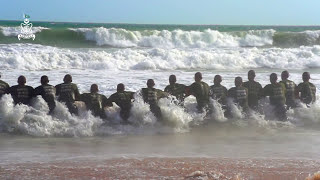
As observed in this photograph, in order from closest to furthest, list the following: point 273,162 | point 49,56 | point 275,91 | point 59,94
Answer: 1. point 273,162
2. point 59,94
3. point 275,91
4. point 49,56

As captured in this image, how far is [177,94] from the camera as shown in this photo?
11.1m

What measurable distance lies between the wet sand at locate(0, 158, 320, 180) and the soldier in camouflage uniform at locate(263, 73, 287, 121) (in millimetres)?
3828

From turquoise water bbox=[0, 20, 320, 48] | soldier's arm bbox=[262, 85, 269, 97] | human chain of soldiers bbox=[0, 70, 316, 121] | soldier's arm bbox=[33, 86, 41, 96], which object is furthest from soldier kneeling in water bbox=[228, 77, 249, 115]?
turquoise water bbox=[0, 20, 320, 48]

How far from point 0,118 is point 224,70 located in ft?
49.5

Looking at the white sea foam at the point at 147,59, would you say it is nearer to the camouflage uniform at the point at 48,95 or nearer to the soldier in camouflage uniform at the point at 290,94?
the camouflage uniform at the point at 48,95

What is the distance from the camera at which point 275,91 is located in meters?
11.4

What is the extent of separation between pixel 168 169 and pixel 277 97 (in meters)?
5.34

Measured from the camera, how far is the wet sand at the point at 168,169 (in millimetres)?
6470

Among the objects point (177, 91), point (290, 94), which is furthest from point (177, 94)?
point (290, 94)

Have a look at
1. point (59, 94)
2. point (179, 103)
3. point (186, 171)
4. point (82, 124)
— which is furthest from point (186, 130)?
point (186, 171)

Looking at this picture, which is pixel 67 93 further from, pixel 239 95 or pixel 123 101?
pixel 239 95

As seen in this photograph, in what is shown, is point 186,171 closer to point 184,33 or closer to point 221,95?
point 221,95

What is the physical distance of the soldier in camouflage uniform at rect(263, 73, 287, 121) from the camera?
1130 cm

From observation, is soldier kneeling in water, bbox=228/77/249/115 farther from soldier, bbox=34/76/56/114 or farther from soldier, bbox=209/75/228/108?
soldier, bbox=34/76/56/114
